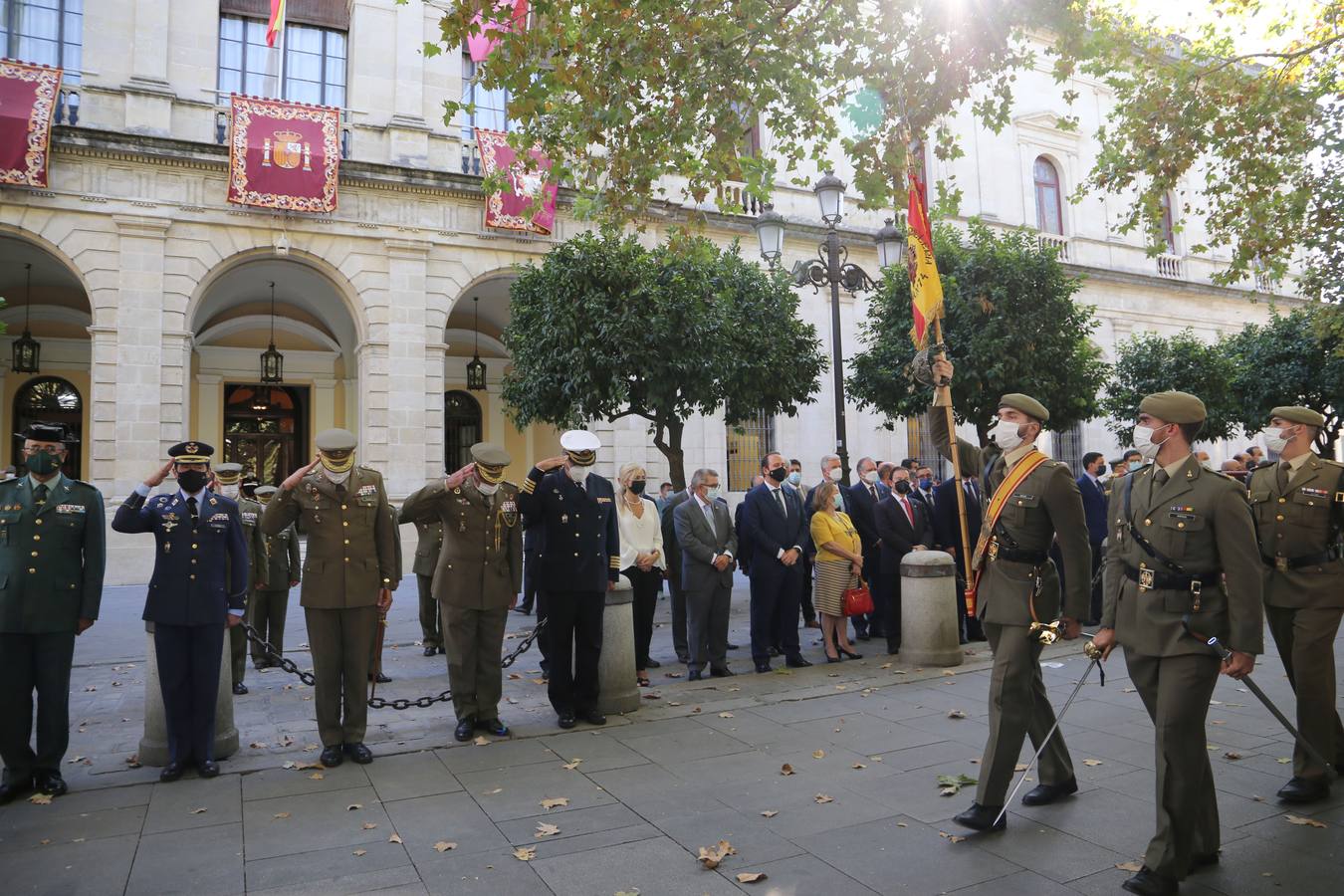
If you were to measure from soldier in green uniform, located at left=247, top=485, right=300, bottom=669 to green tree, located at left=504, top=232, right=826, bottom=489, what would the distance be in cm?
477

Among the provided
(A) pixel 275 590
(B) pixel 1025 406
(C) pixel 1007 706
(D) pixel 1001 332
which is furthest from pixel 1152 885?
(D) pixel 1001 332

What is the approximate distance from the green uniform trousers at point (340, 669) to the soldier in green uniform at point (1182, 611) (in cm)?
444

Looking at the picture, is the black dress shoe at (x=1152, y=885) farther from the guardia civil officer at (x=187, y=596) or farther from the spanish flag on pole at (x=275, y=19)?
the spanish flag on pole at (x=275, y=19)

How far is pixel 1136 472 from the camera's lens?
424 cm

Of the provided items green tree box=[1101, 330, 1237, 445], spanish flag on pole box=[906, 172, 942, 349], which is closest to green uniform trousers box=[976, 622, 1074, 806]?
spanish flag on pole box=[906, 172, 942, 349]

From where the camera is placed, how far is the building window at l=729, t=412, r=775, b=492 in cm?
2017

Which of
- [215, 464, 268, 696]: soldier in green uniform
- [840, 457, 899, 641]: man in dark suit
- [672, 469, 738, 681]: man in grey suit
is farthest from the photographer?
[840, 457, 899, 641]: man in dark suit

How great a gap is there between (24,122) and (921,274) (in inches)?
594

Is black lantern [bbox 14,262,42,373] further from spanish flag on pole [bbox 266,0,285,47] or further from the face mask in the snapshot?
the face mask

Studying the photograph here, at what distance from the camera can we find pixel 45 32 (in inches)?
604

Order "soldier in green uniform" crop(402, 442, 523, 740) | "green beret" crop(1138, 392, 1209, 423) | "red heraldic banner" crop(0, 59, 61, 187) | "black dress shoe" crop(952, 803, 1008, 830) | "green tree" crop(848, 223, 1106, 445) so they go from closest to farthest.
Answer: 1. "green beret" crop(1138, 392, 1209, 423)
2. "black dress shoe" crop(952, 803, 1008, 830)
3. "soldier in green uniform" crop(402, 442, 523, 740)
4. "red heraldic banner" crop(0, 59, 61, 187)
5. "green tree" crop(848, 223, 1106, 445)

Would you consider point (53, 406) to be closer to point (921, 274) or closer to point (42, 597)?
point (42, 597)

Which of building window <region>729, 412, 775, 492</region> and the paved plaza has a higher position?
building window <region>729, 412, 775, 492</region>

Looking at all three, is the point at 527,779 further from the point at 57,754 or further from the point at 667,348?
the point at 667,348
